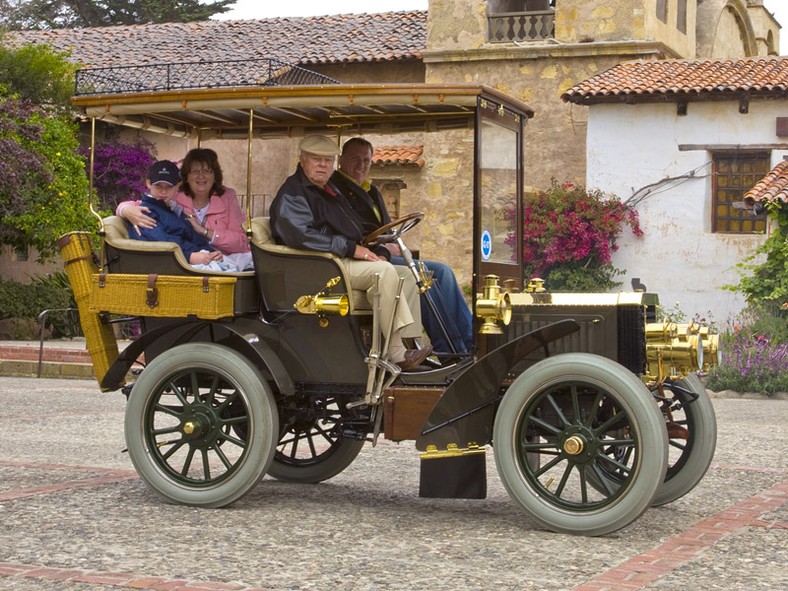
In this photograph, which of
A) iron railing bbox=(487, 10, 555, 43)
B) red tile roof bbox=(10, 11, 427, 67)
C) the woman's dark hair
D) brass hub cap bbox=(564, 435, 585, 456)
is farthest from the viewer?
red tile roof bbox=(10, 11, 427, 67)

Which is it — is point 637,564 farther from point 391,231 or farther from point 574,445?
point 391,231

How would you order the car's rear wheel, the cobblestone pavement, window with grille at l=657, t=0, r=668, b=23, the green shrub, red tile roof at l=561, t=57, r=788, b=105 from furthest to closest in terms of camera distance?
window with grille at l=657, t=0, r=668, b=23, the green shrub, red tile roof at l=561, t=57, r=788, b=105, the car's rear wheel, the cobblestone pavement

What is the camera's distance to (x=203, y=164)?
25.4ft

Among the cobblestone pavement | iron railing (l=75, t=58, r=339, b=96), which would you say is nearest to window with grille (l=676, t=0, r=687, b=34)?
iron railing (l=75, t=58, r=339, b=96)

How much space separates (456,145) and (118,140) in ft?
24.9

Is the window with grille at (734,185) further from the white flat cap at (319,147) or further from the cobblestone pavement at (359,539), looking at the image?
the white flat cap at (319,147)

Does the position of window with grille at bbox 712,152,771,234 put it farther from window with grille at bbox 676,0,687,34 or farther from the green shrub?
the green shrub

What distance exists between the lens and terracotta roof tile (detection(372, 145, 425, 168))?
94.4 ft

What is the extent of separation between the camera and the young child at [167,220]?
24.4ft

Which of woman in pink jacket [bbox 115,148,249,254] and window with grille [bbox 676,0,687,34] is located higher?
window with grille [bbox 676,0,687,34]

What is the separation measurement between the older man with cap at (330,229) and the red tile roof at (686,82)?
1776cm

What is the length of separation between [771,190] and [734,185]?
3.16m

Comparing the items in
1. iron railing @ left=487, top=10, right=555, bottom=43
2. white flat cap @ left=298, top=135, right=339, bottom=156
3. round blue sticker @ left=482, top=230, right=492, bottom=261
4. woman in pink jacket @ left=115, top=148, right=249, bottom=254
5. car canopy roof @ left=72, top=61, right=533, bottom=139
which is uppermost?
iron railing @ left=487, top=10, right=555, bottom=43

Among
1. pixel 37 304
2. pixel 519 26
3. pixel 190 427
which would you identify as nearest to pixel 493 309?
pixel 190 427
